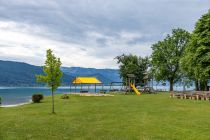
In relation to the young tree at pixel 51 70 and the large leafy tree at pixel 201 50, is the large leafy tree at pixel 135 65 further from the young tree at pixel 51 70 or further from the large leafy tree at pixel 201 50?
the young tree at pixel 51 70

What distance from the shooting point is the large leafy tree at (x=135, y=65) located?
A: 87.7m

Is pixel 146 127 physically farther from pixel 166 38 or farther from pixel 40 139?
pixel 166 38

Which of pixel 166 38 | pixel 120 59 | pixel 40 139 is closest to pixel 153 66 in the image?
pixel 166 38

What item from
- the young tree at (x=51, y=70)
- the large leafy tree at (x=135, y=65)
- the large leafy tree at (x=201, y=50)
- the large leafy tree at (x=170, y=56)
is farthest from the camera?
the large leafy tree at (x=135, y=65)

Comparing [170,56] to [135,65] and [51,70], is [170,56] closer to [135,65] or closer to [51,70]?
[135,65]

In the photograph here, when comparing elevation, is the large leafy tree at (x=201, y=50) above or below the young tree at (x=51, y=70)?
above

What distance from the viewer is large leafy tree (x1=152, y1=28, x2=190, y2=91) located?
248 feet

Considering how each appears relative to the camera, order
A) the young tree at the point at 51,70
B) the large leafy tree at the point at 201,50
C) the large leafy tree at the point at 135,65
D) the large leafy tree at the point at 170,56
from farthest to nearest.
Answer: the large leafy tree at the point at 135,65, the large leafy tree at the point at 170,56, the large leafy tree at the point at 201,50, the young tree at the point at 51,70

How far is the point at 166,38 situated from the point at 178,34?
359 centimetres

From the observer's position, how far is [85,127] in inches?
666

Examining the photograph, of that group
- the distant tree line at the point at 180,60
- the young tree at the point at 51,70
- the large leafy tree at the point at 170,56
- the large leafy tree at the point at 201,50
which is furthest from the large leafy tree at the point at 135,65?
the young tree at the point at 51,70

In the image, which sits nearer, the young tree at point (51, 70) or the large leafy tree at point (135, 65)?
the young tree at point (51, 70)

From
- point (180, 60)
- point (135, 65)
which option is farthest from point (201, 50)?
point (135, 65)

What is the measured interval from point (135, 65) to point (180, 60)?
25478 mm
